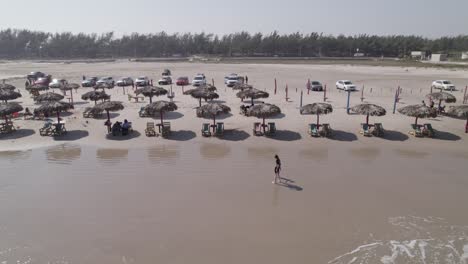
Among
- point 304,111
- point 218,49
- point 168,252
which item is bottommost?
point 168,252

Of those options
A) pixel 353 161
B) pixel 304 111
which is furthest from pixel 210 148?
pixel 353 161

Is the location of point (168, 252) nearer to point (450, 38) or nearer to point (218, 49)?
point (218, 49)

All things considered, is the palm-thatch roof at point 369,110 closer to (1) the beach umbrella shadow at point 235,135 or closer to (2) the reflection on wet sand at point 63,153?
(1) the beach umbrella shadow at point 235,135

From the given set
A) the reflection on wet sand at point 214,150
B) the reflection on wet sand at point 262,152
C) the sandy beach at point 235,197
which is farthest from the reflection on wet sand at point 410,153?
the reflection on wet sand at point 214,150

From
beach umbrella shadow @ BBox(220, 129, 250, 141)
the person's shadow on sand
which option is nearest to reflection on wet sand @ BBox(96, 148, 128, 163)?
beach umbrella shadow @ BBox(220, 129, 250, 141)

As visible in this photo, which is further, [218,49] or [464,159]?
[218,49]

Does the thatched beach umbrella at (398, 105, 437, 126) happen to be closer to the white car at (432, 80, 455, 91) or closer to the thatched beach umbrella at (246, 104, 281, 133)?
the thatched beach umbrella at (246, 104, 281, 133)
